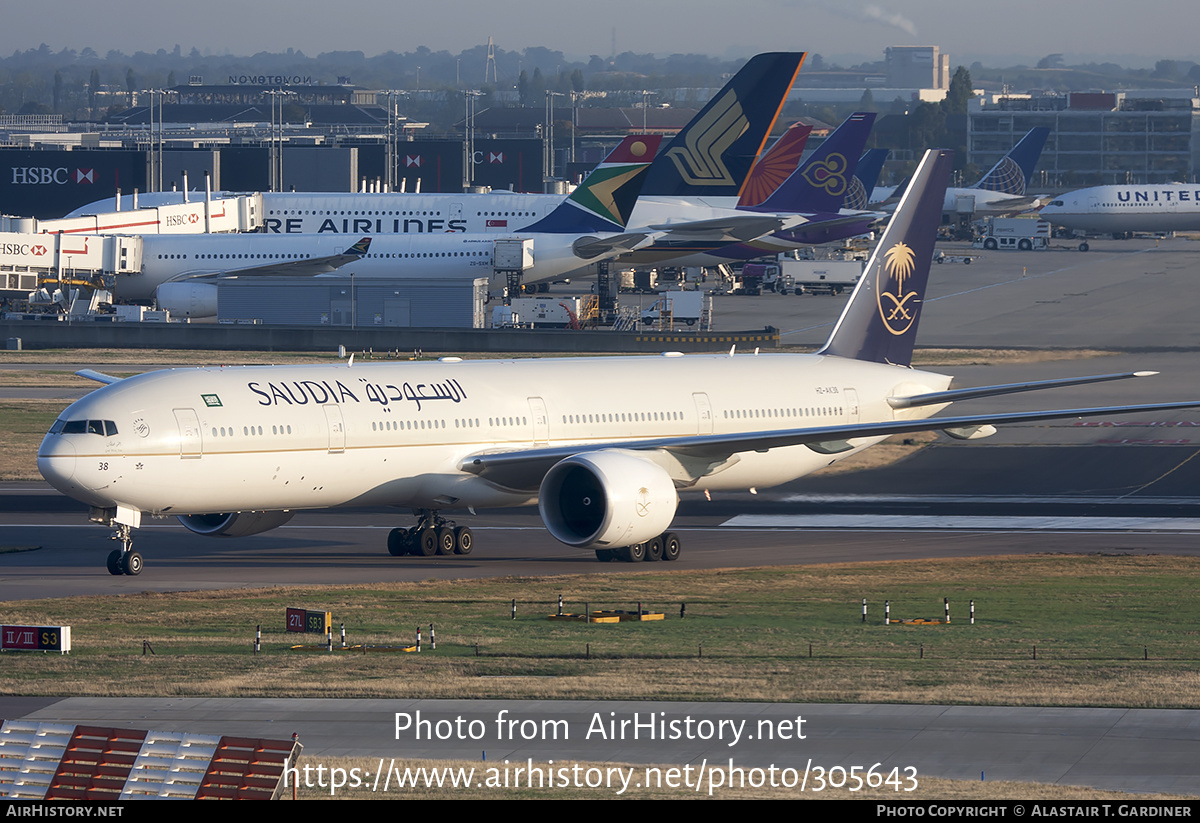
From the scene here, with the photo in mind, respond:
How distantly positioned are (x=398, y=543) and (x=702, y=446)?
763 centimetres

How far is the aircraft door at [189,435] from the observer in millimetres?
33312

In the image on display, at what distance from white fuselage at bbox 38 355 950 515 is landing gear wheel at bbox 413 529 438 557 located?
3.91 ft

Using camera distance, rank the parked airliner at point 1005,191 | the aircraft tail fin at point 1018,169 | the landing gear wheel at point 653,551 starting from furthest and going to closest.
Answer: the aircraft tail fin at point 1018,169, the parked airliner at point 1005,191, the landing gear wheel at point 653,551

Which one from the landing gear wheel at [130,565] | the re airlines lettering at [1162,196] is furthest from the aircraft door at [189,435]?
the re airlines lettering at [1162,196]

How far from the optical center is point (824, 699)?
22.8 metres

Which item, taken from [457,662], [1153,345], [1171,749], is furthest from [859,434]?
[1153,345]

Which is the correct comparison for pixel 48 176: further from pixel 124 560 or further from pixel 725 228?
pixel 124 560

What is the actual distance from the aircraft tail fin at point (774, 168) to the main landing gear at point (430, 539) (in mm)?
69879

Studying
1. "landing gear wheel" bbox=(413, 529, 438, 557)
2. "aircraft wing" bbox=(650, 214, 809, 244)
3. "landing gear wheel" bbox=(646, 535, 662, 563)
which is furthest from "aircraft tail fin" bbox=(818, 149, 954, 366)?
"aircraft wing" bbox=(650, 214, 809, 244)

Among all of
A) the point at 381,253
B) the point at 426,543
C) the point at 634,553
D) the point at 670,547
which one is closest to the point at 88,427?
the point at 426,543

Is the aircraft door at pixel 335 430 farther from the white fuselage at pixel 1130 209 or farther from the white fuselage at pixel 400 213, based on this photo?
the white fuselage at pixel 1130 209

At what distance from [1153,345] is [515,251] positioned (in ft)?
119

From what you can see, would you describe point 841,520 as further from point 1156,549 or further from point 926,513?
point 1156,549
